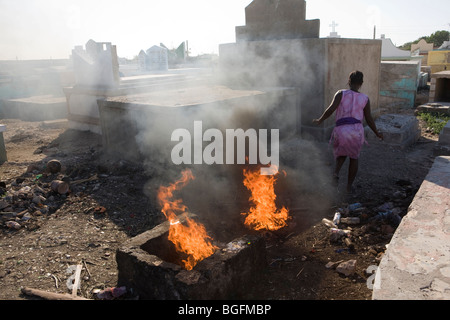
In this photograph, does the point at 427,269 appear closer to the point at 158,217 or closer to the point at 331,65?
the point at 158,217

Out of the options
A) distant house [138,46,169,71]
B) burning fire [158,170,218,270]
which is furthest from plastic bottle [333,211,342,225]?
distant house [138,46,169,71]

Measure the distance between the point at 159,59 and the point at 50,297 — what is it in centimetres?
2027

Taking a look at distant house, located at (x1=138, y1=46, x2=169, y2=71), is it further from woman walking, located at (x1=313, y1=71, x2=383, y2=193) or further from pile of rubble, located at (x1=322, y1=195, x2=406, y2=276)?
pile of rubble, located at (x1=322, y1=195, x2=406, y2=276)

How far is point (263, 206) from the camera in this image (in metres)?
5.02

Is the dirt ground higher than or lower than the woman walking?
lower

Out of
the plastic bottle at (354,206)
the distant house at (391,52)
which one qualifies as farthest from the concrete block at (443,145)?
the distant house at (391,52)

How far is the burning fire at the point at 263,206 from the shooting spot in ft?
15.4

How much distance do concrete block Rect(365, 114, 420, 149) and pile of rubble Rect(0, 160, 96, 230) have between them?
21.3 ft

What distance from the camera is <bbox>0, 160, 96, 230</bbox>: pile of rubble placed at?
16.2 feet

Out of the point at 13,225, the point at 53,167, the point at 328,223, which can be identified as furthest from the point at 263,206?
the point at 53,167

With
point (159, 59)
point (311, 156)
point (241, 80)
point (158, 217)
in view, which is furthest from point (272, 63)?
point (159, 59)

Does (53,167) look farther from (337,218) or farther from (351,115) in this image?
(351,115)

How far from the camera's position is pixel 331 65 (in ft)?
25.1
